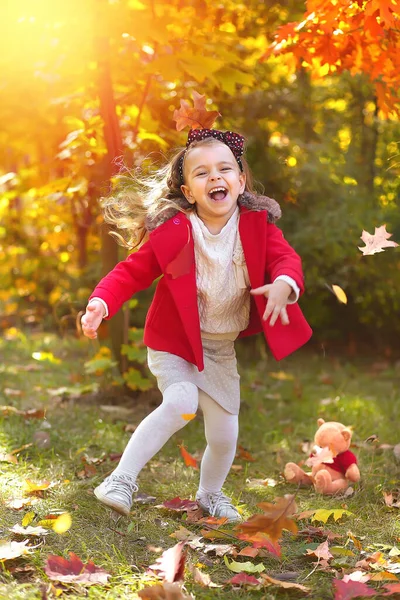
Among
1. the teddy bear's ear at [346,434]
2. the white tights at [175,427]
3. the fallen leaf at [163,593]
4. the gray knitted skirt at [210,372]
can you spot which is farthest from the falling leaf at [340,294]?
the fallen leaf at [163,593]

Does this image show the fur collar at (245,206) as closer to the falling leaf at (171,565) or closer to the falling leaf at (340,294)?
the falling leaf at (340,294)

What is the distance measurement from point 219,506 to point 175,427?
1.34ft

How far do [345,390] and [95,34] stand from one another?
2.88 m

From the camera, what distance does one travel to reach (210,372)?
9.72 ft

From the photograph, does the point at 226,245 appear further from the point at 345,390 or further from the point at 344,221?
the point at 344,221

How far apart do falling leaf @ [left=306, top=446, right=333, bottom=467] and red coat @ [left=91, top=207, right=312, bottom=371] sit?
0.81 m

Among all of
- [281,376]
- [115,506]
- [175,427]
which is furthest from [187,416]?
[281,376]

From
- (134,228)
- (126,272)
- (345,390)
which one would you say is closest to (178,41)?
(134,228)

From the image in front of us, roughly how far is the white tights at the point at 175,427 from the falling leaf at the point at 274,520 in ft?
1.81

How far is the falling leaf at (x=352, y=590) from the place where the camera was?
6.97ft

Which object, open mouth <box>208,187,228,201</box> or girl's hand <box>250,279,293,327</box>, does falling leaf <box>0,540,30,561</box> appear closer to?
girl's hand <box>250,279,293,327</box>

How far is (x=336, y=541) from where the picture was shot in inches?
105

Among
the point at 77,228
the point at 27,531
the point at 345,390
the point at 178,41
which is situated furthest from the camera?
the point at 77,228

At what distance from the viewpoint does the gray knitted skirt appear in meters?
2.87
